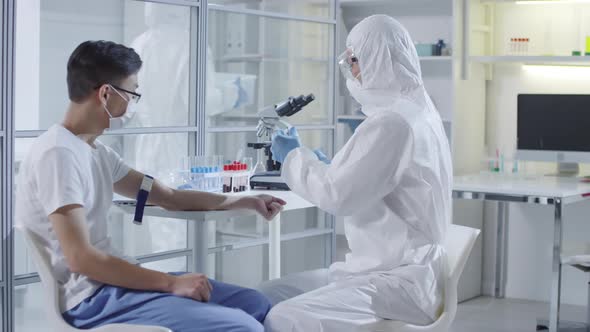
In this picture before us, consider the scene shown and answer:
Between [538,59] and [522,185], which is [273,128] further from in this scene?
[538,59]

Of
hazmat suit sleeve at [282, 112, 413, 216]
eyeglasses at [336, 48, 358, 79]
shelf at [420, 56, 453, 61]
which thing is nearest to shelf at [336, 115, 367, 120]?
shelf at [420, 56, 453, 61]

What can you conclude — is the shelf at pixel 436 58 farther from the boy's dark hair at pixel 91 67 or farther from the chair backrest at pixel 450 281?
the boy's dark hair at pixel 91 67

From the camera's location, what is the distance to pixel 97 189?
2.16 m

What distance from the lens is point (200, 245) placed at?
2826 millimetres

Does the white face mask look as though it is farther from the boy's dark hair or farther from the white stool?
the white stool

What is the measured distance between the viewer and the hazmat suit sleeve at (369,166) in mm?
2281

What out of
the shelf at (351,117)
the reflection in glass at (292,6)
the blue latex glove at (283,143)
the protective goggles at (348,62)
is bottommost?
the blue latex glove at (283,143)

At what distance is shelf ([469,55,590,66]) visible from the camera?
181 inches

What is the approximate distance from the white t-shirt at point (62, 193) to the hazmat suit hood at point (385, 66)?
2.61 ft

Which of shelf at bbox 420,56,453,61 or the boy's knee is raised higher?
shelf at bbox 420,56,453,61

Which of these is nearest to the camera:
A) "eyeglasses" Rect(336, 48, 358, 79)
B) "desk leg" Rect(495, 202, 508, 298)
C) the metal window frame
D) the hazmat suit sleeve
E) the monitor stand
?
the hazmat suit sleeve

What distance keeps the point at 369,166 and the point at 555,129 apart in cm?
270

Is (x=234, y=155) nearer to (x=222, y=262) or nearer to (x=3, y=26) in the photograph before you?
(x=222, y=262)

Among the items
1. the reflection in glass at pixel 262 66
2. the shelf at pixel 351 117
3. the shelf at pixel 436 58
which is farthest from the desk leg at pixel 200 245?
the shelf at pixel 351 117
